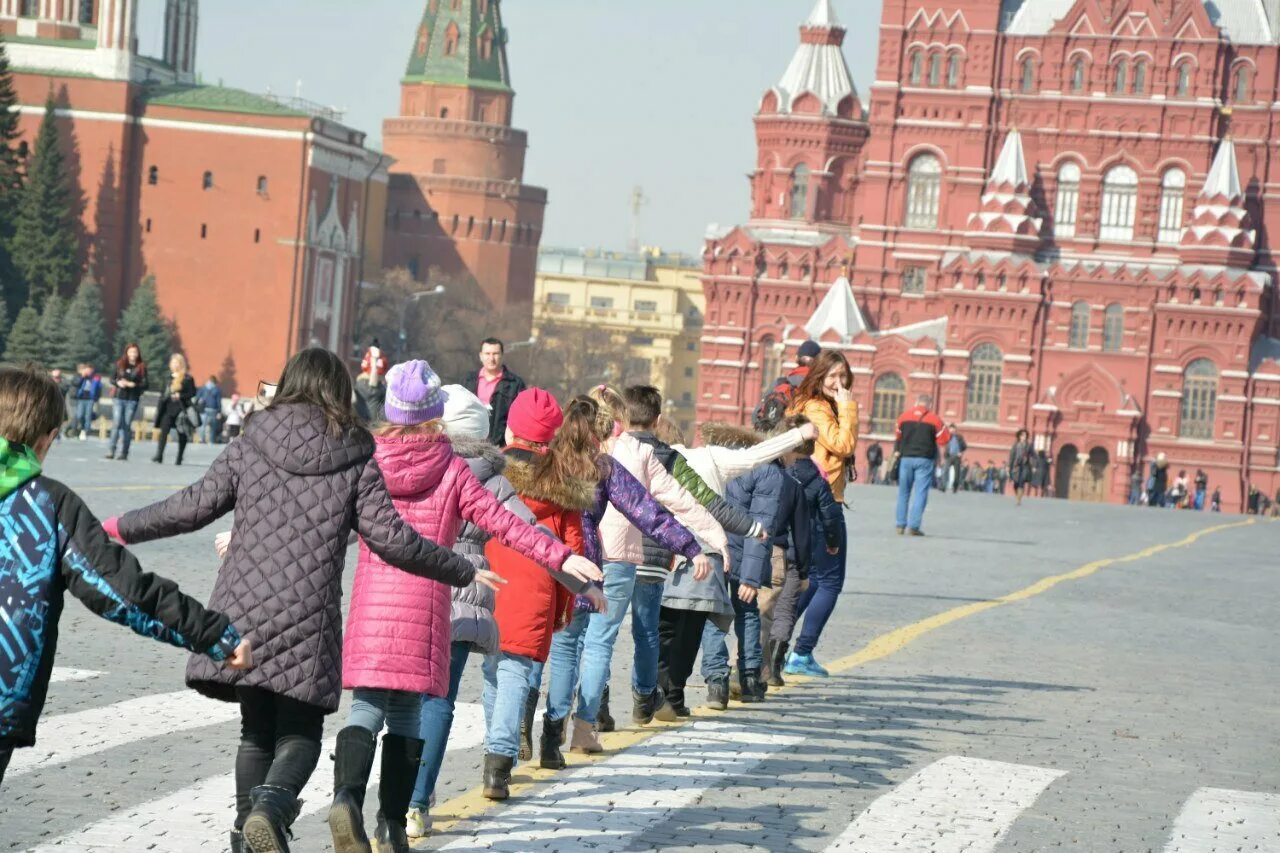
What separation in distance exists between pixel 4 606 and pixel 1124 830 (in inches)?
172

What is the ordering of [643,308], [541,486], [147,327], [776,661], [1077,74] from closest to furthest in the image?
1. [541,486]
2. [776,661]
3. [1077,74]
4. [147,327]
5. [643,308]

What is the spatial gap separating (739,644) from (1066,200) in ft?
236

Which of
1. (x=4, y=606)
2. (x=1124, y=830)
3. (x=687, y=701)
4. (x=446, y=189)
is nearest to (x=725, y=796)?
(x=1124, y=830)

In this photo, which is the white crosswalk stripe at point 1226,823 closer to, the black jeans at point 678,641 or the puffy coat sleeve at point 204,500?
the black jeans at point 678,641

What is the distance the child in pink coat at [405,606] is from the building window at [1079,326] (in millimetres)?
74212

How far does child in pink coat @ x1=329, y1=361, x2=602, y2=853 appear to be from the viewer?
6.91 meters

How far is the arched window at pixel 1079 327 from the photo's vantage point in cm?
7988

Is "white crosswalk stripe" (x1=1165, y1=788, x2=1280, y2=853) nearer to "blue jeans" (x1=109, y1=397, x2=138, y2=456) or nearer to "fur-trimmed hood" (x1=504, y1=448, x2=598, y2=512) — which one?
"fur-trimmed hood" (x1=504, y1=448, x2=598, y2=512)

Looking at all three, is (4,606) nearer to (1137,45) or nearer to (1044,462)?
(1044,462)

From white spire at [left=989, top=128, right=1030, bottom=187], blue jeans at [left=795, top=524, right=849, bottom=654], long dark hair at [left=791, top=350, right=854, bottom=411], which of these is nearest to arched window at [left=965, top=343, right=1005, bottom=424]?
white spire at [left=989, top=128, right=1030, bottom=187]

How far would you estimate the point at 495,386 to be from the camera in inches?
635

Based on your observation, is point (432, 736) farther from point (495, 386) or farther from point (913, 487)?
point (913, 487)

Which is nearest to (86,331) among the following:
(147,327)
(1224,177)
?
(147,327)

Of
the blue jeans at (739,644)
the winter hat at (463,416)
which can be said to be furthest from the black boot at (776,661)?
the winter hat at (463,416)
